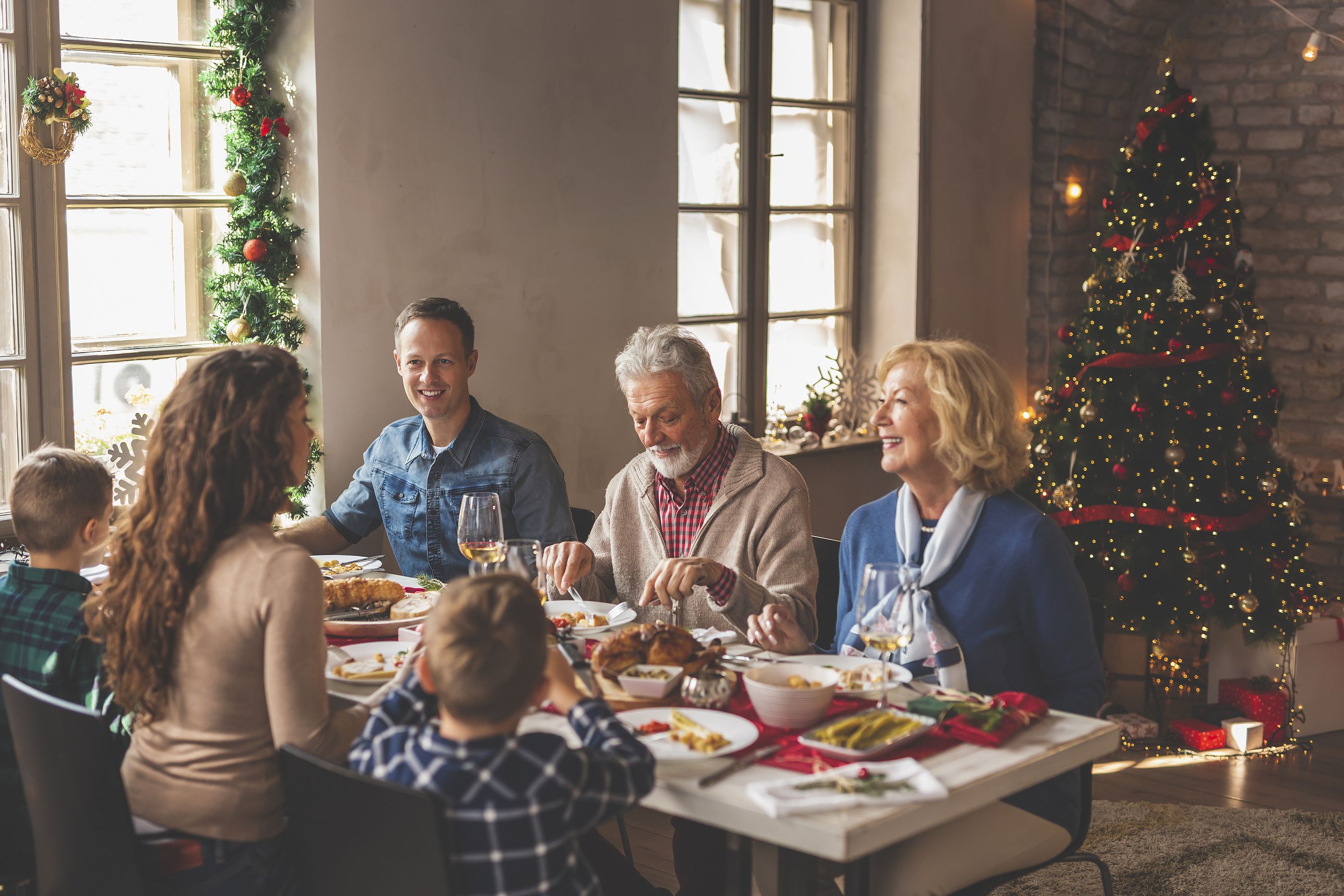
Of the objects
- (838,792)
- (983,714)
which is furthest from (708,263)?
(838,792)

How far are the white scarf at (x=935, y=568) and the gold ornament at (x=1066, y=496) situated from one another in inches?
85.2

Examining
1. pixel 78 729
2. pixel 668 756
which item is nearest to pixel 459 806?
pixel 668 756

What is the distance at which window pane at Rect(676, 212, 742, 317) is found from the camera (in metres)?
4.80

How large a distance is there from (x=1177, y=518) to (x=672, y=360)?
87.7 inches

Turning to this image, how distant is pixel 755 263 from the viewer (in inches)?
197

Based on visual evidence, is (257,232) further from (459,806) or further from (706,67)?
(459,806)

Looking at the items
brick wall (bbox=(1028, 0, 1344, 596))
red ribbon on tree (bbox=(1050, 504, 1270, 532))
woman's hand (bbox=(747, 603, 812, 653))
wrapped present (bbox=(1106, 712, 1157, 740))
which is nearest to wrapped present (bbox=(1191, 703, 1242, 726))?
wrapped present (bbox=(1106, 712, 1157, 740))

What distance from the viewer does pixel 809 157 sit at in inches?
209

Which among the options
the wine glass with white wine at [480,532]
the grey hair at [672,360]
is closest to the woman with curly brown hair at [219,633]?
the wine glass with white wine at [480,532]

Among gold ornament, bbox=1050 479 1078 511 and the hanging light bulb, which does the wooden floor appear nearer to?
gold ornament, bbox=1050 479 1078 511

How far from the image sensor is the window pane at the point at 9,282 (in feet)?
10.2

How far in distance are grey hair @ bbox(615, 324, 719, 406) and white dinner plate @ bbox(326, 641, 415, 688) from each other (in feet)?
2.65

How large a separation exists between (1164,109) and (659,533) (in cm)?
267

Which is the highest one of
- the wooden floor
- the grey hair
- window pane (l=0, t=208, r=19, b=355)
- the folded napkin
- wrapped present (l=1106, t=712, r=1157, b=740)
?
window pane (l=0, t=208, r=19, b=355)
